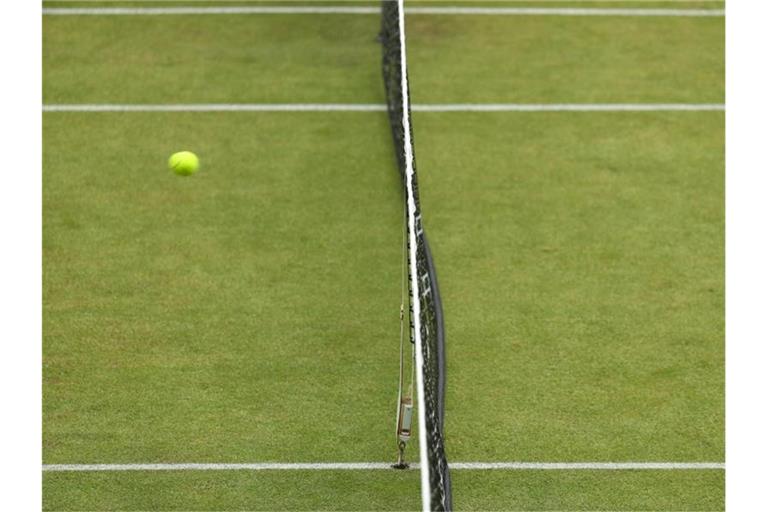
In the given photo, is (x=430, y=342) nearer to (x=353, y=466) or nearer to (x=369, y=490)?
(x=353, y=466)

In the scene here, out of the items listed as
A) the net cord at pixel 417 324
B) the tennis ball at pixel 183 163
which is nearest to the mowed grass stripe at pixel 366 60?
the tennis ball at pixel 183 163

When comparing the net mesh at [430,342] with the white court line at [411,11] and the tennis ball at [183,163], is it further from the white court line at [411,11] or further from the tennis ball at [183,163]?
the white court line at [411,11]

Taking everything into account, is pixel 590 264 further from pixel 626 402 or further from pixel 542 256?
pixel 626 402

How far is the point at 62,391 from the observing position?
970cm

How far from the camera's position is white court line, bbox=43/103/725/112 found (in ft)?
47.4

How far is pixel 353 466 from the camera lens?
8.87m

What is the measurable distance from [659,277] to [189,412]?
3.92 m

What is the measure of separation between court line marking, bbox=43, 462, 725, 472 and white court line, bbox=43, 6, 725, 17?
9166mm

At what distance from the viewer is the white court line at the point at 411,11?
1711 cm

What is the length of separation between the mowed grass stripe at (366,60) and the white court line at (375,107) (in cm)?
11

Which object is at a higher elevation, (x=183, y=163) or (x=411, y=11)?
(x=411, y=11)

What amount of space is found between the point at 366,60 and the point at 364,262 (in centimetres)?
467

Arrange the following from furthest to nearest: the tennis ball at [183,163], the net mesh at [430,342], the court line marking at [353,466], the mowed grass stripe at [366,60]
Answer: the mowed grass stripe at [366,60] → the tennis ball at [183,163] → the court line marking at [353,466] → the net mesh at [430,342]

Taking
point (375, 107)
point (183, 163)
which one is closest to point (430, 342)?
point (183, 163)
